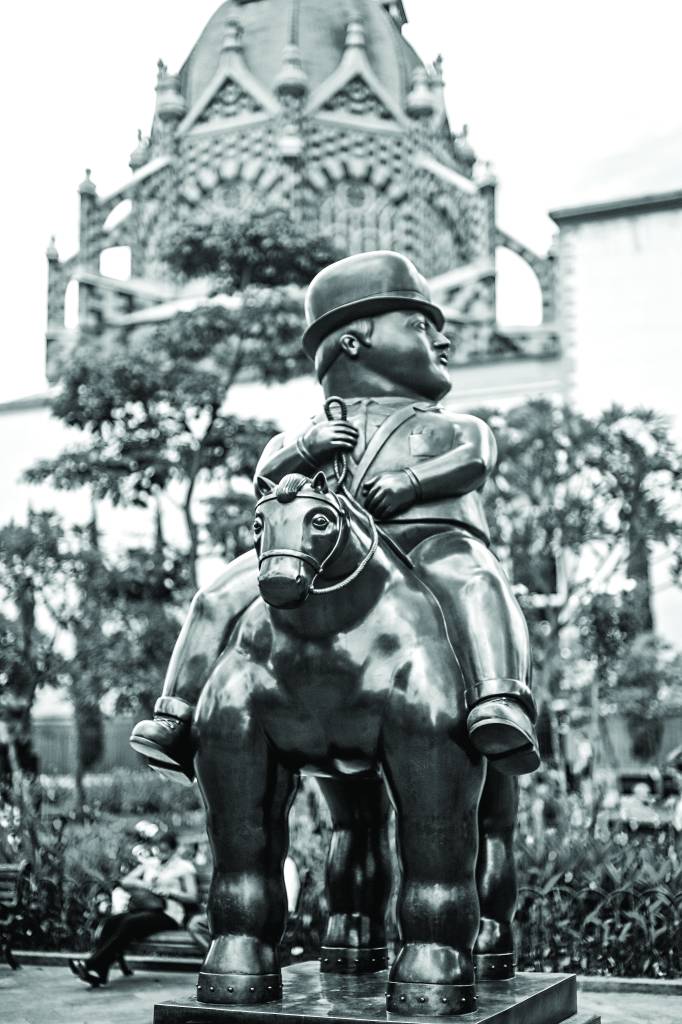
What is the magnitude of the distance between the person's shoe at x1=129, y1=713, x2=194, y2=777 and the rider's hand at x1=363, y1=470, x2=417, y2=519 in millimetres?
962

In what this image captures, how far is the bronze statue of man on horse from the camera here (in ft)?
12.7

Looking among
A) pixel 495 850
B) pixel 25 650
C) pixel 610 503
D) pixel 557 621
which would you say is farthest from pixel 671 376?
pixel 495 850

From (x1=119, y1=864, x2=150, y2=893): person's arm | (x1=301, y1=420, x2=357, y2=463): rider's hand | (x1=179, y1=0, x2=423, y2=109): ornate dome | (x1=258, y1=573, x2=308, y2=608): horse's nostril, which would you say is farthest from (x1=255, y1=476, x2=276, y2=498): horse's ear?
(x1=179, y1=0, x2=423, y2=109): ornate dome

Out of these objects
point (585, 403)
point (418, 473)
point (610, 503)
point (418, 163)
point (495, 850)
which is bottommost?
point (495, 850)

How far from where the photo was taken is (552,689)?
64.8ft

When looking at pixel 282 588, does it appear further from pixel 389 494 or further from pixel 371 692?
pixel 389 494

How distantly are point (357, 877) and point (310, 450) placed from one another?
5.31 ft

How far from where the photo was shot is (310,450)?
4.37 metres

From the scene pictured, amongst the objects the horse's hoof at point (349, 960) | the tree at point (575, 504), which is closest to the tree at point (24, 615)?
the tree at point (575, 504)

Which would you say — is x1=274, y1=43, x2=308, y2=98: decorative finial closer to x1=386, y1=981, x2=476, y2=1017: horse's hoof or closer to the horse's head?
the horse's head

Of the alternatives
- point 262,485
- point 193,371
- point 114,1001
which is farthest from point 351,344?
point 193,371

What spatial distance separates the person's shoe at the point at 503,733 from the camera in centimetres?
383

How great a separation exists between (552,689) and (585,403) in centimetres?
1268

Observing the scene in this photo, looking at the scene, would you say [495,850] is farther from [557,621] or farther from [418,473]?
[557,621]
